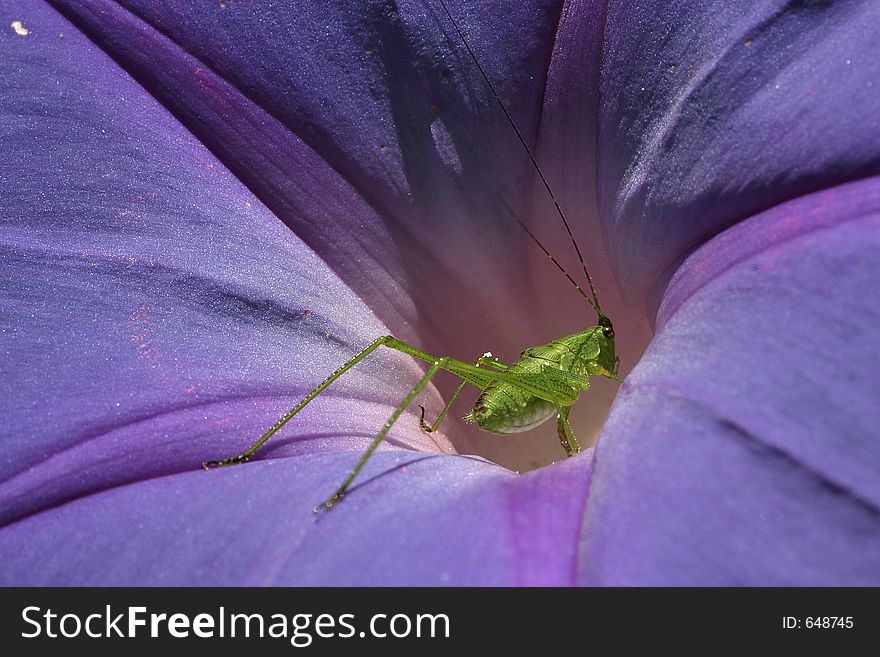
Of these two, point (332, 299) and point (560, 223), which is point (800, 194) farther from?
point (332, 299)

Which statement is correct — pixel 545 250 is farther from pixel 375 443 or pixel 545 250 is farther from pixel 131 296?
pixel 131 296

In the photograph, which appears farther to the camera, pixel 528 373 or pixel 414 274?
pixel 528 373

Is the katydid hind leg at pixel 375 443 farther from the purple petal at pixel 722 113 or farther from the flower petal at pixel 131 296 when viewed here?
the purple petal at pixel 722 113

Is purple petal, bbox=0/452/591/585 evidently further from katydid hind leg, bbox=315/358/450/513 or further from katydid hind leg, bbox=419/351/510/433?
katydid hind leg, bbox=419/351/510/433
